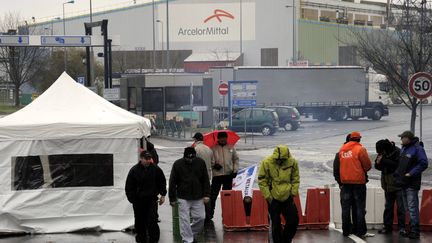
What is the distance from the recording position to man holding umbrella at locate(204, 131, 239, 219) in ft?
42.9

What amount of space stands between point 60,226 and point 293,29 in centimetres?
7577

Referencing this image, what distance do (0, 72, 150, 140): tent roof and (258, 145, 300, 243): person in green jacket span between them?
3.08 meters

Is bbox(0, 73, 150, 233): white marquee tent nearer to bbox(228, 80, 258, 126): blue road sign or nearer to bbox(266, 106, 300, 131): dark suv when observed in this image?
bbox(228, 80, 258, 126): blue road sign

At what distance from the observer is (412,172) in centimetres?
1167

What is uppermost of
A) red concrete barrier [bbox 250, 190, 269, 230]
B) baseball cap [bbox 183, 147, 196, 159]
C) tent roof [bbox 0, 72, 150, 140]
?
tent roof [bbox 0, 72, 150, 140]

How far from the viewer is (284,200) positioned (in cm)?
1054

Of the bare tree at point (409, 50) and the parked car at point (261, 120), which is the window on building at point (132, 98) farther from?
the bare tree at point (409, 50)

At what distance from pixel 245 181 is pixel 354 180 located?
83.1 inches

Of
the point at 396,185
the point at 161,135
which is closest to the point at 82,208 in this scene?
the point at 396,185

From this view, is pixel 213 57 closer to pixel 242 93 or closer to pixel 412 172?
pixel 242 93

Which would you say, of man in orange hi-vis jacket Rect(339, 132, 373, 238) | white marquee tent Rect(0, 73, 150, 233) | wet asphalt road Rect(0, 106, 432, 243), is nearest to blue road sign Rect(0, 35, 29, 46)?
wet asphalt road Rect(0, 106, 432, 243)

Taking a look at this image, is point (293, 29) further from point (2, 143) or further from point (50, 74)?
point (2, 143)

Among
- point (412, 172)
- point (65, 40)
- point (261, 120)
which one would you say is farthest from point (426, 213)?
point (261, 120)

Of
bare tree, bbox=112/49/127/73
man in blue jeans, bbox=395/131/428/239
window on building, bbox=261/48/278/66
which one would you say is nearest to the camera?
man in blue jeans, bbox=395/131/428/239
